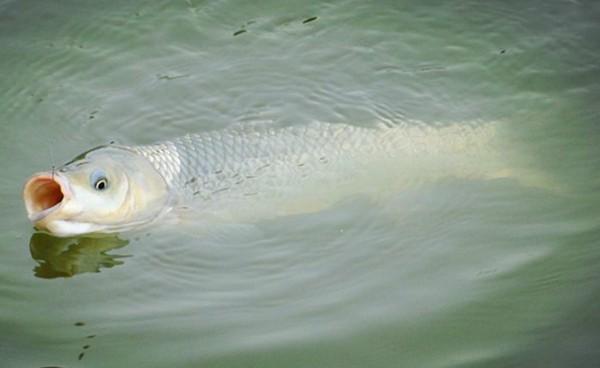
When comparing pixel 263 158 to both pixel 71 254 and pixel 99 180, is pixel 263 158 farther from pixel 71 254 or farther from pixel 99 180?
pixel 71 254

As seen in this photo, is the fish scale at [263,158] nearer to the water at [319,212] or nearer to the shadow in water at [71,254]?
the water at [319,212]

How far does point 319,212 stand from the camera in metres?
5.19

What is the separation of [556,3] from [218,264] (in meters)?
3.67

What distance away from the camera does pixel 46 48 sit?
272 inches

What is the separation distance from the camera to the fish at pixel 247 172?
5.01m

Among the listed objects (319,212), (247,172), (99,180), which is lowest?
(319,212)

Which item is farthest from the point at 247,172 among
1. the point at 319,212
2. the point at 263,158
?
the point at 319,212

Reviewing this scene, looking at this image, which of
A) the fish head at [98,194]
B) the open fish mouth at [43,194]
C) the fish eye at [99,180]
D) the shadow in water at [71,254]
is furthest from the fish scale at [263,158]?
the open fish mouth at [43,194]

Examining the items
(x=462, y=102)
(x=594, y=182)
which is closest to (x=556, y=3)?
(x=462, y=102)

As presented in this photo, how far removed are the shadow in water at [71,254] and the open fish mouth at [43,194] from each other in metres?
0.32

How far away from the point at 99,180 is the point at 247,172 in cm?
82

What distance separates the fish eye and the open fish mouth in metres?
0.18

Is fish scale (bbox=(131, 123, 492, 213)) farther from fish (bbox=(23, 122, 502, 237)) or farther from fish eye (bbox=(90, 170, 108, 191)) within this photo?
fish eye (bbox=(90, 170, 108, 191))

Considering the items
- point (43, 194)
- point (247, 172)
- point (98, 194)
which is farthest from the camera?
point (247, 172)
